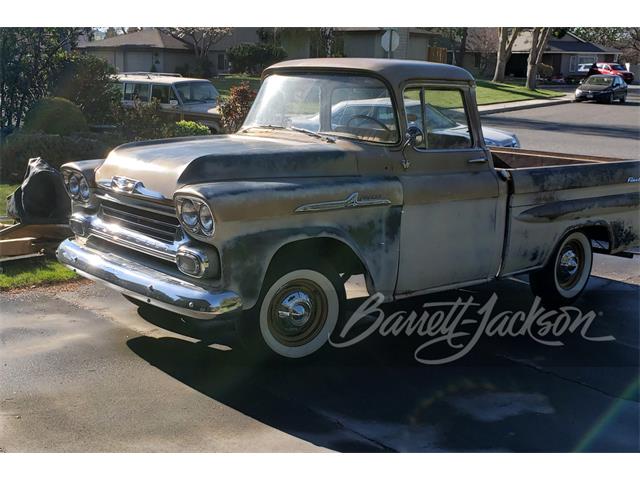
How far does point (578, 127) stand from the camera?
94.2ft

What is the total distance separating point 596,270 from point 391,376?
4.15 m

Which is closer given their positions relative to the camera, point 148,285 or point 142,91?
point 148,285

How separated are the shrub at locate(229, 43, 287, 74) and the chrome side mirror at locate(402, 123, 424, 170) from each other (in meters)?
38.2

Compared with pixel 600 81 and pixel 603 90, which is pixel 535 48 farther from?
pixel 603 90

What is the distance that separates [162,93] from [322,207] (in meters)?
12.6

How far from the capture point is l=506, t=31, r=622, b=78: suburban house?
65.6 metres

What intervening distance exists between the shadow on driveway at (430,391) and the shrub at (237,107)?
293 inches

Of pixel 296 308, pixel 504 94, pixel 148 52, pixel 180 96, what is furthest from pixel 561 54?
pixel 296 308

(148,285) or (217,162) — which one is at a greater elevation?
(217,162)

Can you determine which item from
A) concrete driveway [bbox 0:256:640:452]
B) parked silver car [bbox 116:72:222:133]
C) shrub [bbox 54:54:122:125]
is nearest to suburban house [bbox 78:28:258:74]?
parked silver car [bbox 116:72:222:133]

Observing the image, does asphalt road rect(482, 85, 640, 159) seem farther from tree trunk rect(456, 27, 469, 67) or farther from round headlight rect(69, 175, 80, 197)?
tree trunk rect(456, 27, 469, 67)

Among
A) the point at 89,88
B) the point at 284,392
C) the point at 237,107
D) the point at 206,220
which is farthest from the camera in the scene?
the point at 89,88

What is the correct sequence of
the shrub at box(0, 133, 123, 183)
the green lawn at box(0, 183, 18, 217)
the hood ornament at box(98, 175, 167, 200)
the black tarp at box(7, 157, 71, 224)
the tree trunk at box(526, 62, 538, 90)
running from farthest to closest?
1. the tree trunk at box(526, 62, 538, 90)
2. the shrub at box(0, 133, 123, 183)
3. the green lawn at box(0, 183, 18, 217)
4. the black tarp at box(7, 157, 71, 224)
5. the hood ornament at box(98, 175, 167, 200)

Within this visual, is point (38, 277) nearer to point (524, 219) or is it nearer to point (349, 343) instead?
point (349, 343)
